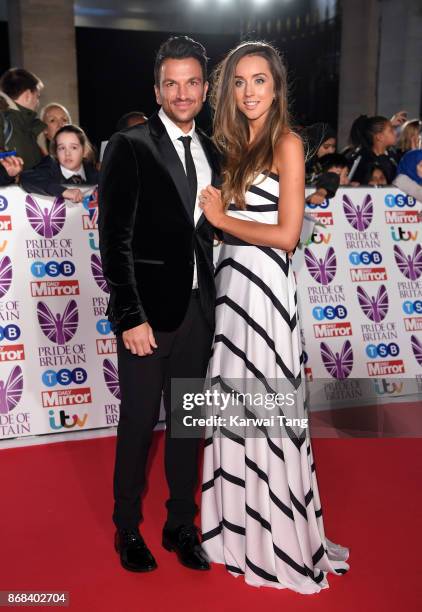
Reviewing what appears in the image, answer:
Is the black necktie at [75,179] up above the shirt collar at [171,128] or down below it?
below

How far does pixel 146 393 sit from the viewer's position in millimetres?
2533

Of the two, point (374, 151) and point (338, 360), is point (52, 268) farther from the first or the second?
point (374, 151)

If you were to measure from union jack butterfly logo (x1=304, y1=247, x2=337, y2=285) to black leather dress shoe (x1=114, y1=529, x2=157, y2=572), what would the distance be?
7.70 ft

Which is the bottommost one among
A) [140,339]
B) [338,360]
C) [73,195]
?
[338,360]

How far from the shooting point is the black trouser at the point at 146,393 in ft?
8.29

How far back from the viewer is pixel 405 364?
183 inches

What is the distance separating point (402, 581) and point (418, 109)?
39.2ft

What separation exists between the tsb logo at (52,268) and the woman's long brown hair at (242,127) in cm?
173

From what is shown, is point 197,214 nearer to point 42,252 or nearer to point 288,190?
point 288,190

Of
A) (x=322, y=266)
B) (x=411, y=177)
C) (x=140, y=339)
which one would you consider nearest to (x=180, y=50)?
(x=140, y=339)

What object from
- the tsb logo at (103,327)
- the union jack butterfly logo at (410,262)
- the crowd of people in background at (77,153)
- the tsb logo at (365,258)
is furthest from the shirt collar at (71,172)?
the union jack butterfly logo at (410,262)

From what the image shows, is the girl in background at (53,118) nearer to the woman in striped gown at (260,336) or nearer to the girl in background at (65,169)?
the girl in background at (65,169)

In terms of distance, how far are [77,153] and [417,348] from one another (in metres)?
2.67

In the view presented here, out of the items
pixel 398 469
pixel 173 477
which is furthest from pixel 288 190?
pixel 398 469
